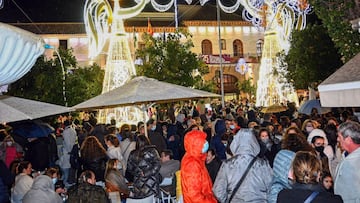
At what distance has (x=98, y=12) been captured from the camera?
22250 millimetres

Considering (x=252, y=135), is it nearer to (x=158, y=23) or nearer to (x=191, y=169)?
(x=191, y=169)

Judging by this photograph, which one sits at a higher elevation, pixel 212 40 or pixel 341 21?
pixel 212 40

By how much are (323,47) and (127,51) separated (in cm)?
866

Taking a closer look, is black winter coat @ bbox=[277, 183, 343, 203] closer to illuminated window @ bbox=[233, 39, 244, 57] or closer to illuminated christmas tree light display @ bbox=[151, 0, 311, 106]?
illuminated christmas tree light display @ bbox=[151, 0, 311, 106]

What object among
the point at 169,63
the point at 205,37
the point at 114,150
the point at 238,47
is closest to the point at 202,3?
the point at 169,63

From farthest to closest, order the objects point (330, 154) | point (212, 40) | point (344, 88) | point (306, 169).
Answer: point (212, 40) → point (330, 154) → point (344, 88) → point (306, 169)

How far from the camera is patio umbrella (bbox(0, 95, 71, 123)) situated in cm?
701

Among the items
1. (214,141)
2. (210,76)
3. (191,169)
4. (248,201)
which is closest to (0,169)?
(191,169)

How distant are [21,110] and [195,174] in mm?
3680

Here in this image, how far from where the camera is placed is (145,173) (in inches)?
291

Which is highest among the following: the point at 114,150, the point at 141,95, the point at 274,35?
the point at 274,35

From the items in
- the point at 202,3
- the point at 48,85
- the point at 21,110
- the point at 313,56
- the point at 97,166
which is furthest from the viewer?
the point at 202,3

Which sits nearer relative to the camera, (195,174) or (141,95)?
(195,174)

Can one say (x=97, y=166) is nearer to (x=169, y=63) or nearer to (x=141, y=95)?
(x=141, y=95)
